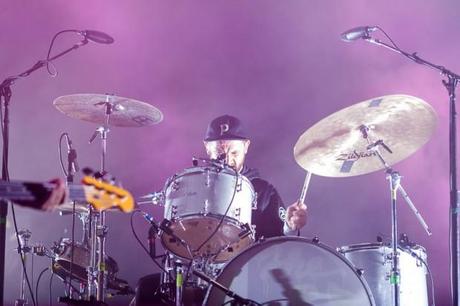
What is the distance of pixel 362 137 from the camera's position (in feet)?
12.1

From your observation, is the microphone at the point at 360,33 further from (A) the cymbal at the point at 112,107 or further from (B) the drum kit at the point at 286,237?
(A) the cymbal at the point at 112,107

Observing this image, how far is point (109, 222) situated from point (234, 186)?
8.04 ft

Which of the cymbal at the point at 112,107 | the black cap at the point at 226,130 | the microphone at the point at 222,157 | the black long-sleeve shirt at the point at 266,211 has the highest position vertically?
the cymbal at the point at 112,107

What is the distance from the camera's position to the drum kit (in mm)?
3201

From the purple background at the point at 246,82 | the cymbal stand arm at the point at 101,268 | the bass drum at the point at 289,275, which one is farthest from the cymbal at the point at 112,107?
the bass drum at the point at 289,275

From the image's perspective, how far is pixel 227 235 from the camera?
3691mm

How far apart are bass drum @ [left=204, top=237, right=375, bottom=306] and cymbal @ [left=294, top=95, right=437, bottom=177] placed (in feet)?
2.32

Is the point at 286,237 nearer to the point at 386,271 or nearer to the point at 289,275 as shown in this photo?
the point at 289,275

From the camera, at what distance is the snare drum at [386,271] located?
4.05 meters

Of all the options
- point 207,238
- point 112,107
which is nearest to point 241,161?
point 207,238

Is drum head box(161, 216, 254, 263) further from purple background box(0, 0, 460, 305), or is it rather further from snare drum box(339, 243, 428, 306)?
purple background box(0, 0, 460, 305)

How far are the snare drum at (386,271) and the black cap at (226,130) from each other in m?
1.13

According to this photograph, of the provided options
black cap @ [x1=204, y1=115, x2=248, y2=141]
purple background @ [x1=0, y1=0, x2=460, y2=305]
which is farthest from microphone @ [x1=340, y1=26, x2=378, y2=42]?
purple background @ [x1=0, y1=0, x2=460, y2=305]

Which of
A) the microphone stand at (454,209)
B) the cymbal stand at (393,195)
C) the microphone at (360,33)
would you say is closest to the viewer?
the microphone stand at (454,209)
